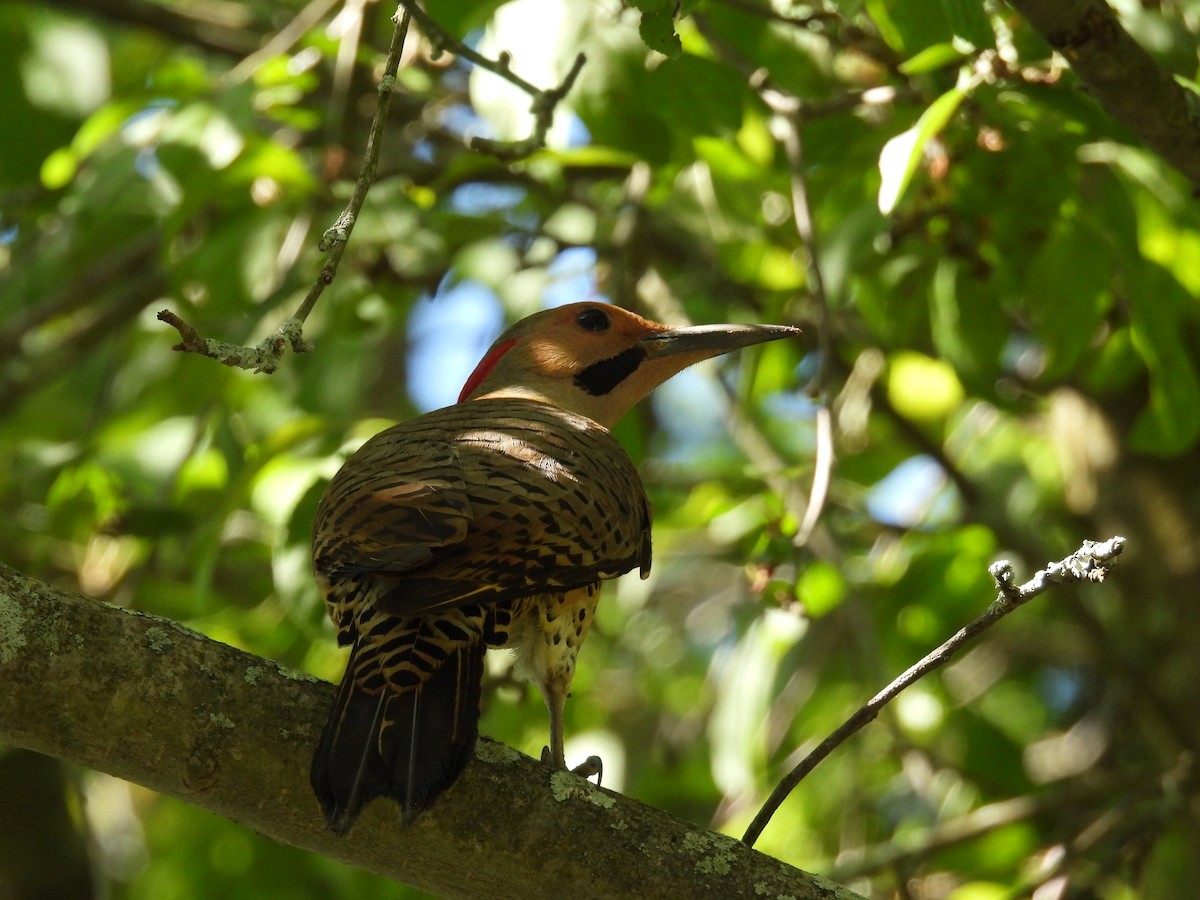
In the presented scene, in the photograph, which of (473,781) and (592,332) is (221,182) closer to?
(592,332)

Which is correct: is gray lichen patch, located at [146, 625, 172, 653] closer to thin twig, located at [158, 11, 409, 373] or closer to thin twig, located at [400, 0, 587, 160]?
thin twig, located at [158, 11, 409, 373]

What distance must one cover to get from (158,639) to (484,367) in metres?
2.69

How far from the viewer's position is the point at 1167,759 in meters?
5.45

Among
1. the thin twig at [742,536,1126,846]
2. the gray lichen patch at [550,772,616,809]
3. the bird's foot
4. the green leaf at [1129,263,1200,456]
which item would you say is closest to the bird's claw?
the bird's foot

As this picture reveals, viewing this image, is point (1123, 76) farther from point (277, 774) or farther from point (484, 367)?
point (484, 367)

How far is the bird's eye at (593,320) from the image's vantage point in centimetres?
471

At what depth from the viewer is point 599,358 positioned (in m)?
4.74

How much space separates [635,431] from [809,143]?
0.94 m

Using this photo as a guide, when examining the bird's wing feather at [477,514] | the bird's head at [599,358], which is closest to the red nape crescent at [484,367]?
the bird's head at [599,358]

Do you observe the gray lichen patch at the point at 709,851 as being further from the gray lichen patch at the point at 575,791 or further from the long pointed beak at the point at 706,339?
the long pointed beak at the point at 706,339

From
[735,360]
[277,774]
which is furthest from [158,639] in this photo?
[735,360]

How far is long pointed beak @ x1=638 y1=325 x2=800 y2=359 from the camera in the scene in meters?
4.29

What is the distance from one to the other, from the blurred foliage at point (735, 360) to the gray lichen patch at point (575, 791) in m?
1.06

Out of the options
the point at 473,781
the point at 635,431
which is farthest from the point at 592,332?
the point at 473,781
